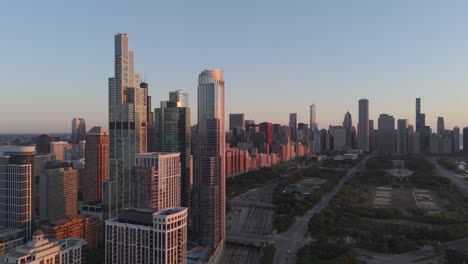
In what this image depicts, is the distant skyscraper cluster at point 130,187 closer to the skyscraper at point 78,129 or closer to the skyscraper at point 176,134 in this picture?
the skyscraper at point 176,134

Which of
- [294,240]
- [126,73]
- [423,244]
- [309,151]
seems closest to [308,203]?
[294,240]

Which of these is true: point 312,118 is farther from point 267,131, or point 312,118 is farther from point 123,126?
point 123,126

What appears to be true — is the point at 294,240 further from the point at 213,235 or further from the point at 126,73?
the point at 126,73

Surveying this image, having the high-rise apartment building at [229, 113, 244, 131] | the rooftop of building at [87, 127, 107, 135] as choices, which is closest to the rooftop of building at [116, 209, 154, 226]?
the rooftop of building at [87, 127, 107, 135]

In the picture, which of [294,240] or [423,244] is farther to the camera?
[294,240]

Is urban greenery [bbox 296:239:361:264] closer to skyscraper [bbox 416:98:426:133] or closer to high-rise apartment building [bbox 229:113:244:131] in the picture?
high-rise apartment building [bbox 229:113:244:131]

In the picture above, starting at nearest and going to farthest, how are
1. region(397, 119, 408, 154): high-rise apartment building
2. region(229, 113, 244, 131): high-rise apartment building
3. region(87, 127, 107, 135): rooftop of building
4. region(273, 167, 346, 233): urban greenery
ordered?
region(273, 167, 346, 233): urban greenery → region(87, 127, 107, 135): rooftop of building → region(397, 119, 408, 154): high-rise apartment building → region(229, 113, 244, 131): high-rise apartment building

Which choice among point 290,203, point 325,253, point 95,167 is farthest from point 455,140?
point 95,167
